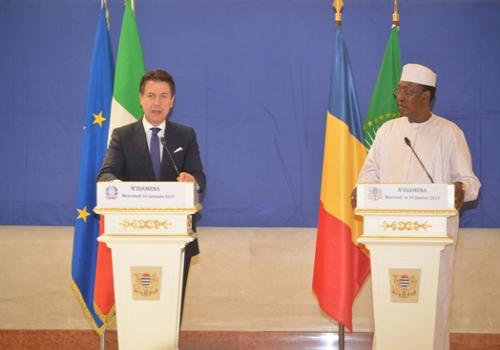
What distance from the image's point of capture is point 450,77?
413 centimetres

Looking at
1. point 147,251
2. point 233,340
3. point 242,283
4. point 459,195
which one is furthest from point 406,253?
point 233,340

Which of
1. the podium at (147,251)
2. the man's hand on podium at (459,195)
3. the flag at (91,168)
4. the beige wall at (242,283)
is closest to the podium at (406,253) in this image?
the man's hand on podium at (459,195)

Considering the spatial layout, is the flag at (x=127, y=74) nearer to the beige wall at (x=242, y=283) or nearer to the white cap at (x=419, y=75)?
the beige wall at (x=242, y=283)

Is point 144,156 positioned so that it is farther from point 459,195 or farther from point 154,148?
point 459,195

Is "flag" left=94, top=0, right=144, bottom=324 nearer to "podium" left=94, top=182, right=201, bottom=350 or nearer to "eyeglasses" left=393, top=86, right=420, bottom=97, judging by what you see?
"podium" left=94, top=182, right=201, bottom=350

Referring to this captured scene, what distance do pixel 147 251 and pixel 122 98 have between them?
1.42 metres

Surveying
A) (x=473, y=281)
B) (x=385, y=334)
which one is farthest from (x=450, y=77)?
(x=385, y=334)

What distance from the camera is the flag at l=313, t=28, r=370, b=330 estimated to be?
3.66 meters

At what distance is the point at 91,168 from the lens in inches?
149

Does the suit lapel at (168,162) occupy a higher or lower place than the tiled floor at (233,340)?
higher

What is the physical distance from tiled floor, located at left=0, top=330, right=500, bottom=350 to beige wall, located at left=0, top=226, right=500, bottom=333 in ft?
0.15

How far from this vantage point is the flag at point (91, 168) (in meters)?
3.78

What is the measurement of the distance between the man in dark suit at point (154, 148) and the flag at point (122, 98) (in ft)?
2.01

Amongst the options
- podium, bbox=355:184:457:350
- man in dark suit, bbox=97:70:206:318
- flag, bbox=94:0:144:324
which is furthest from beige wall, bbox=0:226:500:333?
podium, bbox=355:184:457:350
